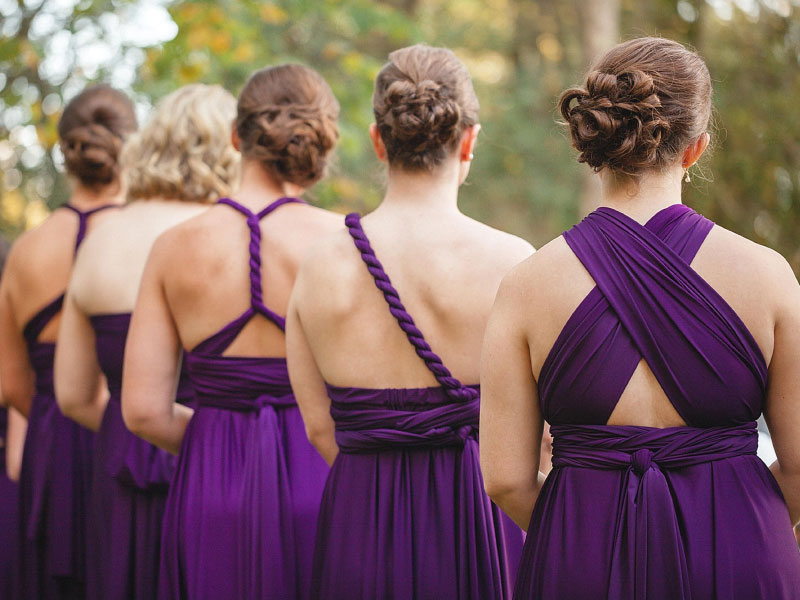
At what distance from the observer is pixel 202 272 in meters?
3.35

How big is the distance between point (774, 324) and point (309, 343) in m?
1.35

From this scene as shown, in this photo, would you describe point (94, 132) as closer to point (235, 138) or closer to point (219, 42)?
point (235, 138)

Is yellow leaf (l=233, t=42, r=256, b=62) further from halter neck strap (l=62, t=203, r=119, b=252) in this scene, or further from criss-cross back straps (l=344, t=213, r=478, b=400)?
criss-cross back straps (l=344, t=213, r=478, b=400)

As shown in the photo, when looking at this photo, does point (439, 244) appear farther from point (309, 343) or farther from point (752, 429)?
point (752, 429)

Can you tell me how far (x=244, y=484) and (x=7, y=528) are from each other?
2.36 meters

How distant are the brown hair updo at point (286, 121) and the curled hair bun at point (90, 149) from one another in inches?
50.4

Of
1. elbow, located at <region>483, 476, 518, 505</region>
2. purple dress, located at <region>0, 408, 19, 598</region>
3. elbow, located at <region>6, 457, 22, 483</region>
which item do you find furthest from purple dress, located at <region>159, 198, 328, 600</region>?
elbow, located at <region>6, 457, 22, 483</region>

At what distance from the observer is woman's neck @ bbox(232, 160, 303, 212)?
3426mm

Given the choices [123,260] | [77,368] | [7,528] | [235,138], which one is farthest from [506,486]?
[7,528]

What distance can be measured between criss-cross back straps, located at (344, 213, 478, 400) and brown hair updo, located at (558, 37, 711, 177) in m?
0.73

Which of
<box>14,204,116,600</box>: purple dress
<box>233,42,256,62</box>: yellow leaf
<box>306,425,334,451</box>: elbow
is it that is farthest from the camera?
<box>233,42,256,62</box>: yellow leaf

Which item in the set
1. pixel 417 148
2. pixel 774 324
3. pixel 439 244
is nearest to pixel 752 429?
pixel 774 324

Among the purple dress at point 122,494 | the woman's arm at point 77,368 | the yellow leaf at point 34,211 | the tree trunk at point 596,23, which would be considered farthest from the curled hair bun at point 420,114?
the tree trunk at point 596,23

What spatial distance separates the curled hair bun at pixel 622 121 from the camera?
2.13m
